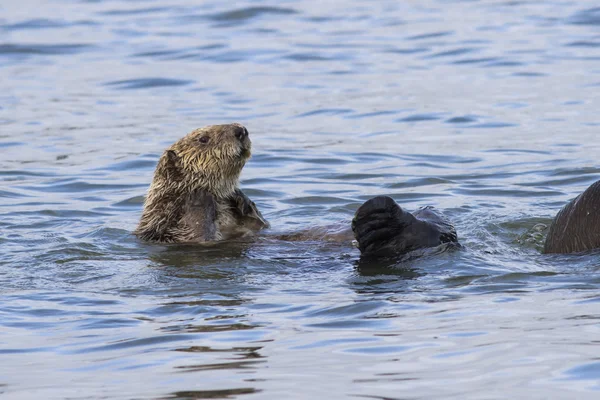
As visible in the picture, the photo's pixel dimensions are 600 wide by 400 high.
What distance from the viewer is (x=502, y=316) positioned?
5406mm

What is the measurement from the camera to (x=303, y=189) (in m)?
9.69

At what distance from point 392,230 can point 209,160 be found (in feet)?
6.28

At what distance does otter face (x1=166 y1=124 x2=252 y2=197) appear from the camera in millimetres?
7715

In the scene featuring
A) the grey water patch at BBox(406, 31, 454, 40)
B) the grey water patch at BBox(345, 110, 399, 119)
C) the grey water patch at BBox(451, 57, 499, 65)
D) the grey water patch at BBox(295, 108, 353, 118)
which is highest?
the grey water patch at BBox(406, 31, 454, 40)

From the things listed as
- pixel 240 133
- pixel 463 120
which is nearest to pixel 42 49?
pixel 463 120

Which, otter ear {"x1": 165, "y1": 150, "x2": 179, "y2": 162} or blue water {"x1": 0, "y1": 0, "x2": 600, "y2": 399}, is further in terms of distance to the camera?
otter ear {"x1": 165, "y1": 150, "x2": 179, "y2": 162}

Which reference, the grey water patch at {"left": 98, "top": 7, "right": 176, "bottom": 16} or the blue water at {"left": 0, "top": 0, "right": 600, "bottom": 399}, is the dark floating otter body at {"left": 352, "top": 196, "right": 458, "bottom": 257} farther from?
the grey water patch at {"left": 98, "top": 7, "right": 176, "bottom": 16}

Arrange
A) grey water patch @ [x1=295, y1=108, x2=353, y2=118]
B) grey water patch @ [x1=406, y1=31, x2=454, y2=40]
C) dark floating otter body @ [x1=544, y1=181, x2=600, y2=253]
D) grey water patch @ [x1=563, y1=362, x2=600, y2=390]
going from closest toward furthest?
1. grey water patch @ [x1=563, y1=362, x2=600, y2=390]
2. dark floating otter body @ [x1=544, y1=181, x2=600, y2=253]
3. grey water patch @ [x1=295, y1=108, x2=353, y2=118]
4. grey water patch @ [x1=406, y1=31, x2=454, y2=40]

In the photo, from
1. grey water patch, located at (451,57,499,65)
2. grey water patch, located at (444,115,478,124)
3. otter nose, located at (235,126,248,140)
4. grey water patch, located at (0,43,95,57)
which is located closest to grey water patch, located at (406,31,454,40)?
grey water patch, located at (451,57,499,65)

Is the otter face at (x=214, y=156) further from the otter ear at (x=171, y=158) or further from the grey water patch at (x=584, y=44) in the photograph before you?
the grey water patch at (x=584, y=44)

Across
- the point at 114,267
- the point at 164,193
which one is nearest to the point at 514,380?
the point at 114,267

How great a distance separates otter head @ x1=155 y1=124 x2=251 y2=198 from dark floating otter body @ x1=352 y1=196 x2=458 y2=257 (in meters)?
1.66

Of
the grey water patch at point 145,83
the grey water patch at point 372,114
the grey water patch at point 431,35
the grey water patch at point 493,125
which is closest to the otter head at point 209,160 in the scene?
the grey water patch at point 493,125

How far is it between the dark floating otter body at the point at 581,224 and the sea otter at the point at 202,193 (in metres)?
2.11
